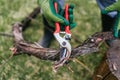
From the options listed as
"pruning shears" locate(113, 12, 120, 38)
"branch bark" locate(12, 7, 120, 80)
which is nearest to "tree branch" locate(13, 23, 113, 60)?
"branch bark" locate(12, 7, 120, 80)

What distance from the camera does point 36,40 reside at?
235cm

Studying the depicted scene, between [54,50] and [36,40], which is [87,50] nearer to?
[54,50]

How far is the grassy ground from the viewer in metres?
2.05

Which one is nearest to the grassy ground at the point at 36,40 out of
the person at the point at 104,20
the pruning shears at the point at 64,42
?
the person at the point at 104,20

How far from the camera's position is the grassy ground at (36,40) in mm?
2049

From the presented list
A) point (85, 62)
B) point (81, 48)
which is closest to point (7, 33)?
point (85, 62)

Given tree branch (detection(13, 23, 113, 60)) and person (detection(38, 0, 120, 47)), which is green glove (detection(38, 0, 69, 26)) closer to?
tree branch (detection(13, 23, 113, 60))

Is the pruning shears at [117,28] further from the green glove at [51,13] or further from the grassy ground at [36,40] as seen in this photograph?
the grassy ground at [36,40]

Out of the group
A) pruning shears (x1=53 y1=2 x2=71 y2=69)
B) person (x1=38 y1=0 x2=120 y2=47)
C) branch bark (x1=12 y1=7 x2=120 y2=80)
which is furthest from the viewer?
person (x1=38 y1=0 x2=120 y2=47)

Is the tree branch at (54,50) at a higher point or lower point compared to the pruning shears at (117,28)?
lower

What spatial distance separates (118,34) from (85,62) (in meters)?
0.58

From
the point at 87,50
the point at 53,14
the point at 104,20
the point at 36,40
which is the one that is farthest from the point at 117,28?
the point at 36,40

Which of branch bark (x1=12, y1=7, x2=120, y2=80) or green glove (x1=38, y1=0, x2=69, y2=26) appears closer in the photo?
green glove (x1=38, y1=0, x2=69, y2=26)

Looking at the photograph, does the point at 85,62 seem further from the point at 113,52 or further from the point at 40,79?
the point at 113,52
